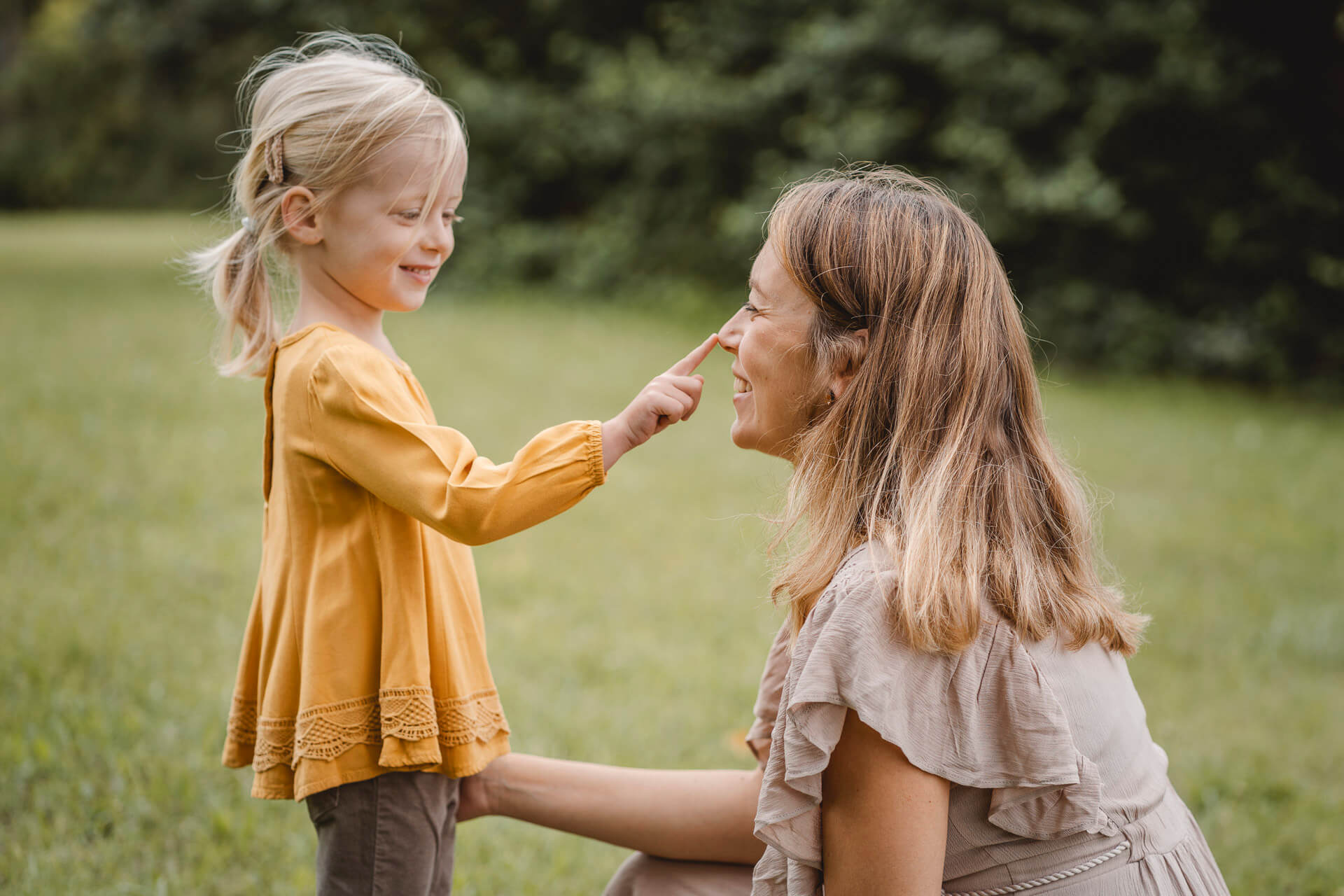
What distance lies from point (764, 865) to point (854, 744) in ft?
1.10

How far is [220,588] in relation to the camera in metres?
4.85

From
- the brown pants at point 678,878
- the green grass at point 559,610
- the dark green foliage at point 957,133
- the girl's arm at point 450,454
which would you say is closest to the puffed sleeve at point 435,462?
the girl's arm at point 450,454

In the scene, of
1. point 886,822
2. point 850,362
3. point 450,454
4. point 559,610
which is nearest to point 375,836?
point 450,454

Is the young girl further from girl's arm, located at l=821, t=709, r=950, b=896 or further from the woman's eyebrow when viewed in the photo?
girl's arm, located at l=821, t=709, r=950, b=896

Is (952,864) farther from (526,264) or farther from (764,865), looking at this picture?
(526,264)

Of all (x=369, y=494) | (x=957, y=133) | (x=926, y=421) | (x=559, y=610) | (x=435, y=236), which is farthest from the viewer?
(x=957, y=133)

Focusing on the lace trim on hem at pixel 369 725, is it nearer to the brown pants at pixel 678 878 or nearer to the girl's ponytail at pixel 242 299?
the brown pants at pixel 678 878

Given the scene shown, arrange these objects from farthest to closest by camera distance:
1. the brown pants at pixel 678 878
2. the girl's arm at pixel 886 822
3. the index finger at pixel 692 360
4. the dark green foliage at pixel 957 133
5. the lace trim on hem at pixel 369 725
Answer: the dark green foliage at pixel 957 133 → the brown pants at pixel 678 878 → the index finger at pixel 692 360 → the lace trim on hem at pixel 369 725 → the girl's arm at pixel 886 822

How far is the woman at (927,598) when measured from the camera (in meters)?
1.59

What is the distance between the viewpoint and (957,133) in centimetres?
1090

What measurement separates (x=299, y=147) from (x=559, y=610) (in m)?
3.12

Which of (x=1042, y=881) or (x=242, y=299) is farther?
(x=242, y=299)

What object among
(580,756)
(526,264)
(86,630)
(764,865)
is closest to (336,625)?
(764,865)

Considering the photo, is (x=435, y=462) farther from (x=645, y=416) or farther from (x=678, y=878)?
(x=678, y=878)
